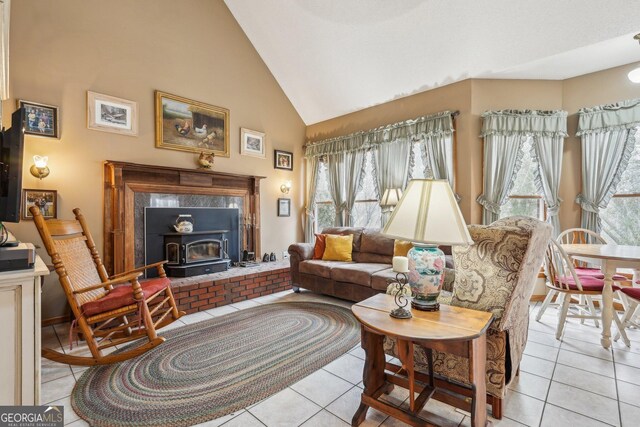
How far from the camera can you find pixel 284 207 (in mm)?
5816

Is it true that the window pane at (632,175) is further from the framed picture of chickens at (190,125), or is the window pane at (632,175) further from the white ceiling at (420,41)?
the framed picture of chickens at (190,125)

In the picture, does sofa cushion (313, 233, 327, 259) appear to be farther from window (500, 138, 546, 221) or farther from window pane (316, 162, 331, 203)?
window (500, 138, 546, 221)

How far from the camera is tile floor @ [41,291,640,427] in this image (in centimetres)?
175

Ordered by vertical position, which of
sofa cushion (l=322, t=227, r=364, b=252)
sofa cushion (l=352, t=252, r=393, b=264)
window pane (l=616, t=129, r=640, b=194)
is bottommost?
sofa cushion (l=352, t=252, r=393, b=264)

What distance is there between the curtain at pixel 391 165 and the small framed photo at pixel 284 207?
1.84 meters

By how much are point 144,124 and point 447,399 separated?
14.8 feet

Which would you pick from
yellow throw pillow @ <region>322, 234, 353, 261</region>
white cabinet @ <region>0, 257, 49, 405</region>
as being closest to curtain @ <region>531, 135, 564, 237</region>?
yellow throw pillow @ <region>322, 234, 353, 261</region>

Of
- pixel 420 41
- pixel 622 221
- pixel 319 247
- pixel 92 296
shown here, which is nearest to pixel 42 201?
pixel 92 296

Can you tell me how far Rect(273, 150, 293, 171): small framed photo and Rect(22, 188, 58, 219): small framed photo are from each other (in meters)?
3.22

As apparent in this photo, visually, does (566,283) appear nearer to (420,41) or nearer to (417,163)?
(417,163)

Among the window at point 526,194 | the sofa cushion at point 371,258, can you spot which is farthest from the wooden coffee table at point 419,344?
the window at point 526,194

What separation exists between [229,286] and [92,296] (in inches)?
61.0

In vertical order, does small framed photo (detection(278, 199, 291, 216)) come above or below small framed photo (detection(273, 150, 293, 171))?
below

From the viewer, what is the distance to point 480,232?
1837mm
